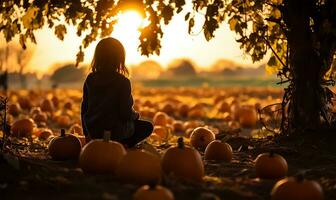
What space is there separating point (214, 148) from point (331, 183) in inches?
72.0

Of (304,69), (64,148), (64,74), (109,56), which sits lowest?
(64,148)

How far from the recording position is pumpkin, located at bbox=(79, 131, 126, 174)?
5281 millimetres

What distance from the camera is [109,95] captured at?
6.25m

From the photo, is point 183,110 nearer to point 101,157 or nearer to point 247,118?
point 247,118

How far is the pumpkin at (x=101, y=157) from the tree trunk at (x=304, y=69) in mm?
3627

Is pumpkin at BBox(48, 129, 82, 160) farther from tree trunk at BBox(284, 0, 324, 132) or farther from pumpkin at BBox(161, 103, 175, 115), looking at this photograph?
pumpkin at BBox(161, 103, 175, 115)

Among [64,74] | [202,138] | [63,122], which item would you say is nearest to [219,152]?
[202,138]

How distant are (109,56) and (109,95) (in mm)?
398

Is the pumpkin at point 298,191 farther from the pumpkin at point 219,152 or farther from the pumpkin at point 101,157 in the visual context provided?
the pumpkin at point 219,152

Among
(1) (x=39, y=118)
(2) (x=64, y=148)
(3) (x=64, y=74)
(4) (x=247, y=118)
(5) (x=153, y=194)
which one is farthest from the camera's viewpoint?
(3) (x=64, y=74)

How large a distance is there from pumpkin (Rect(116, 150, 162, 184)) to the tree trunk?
3863 millimetres

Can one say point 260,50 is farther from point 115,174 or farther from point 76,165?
point 115,174

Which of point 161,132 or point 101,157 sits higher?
point 101,157

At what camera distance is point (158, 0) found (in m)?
7.35
